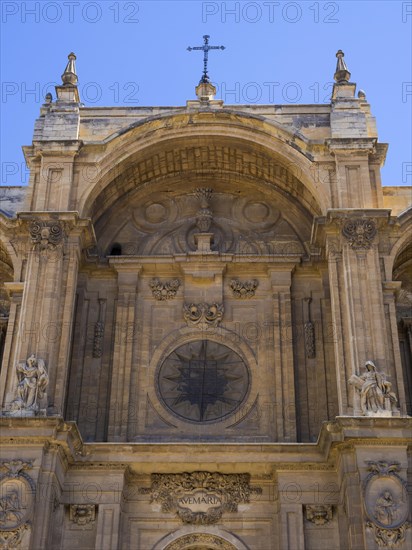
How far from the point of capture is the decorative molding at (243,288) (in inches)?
780

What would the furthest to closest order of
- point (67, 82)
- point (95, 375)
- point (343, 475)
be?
1. point (67, 82)
2. point (95, 375)
3. point (343, 475)

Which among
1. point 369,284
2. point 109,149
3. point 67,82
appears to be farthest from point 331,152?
point 67,82

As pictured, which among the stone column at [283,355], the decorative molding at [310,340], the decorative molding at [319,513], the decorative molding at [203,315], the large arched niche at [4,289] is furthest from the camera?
the large arched niche at [4,289]

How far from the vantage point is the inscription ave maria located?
17.2m

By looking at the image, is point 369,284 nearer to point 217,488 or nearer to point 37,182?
point 217,488

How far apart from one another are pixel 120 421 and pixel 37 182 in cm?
524

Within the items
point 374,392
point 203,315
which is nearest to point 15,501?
point 203,315

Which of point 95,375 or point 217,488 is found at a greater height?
point 95,375

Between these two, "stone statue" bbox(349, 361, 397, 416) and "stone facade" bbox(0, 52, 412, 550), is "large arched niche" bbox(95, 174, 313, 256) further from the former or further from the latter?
"stone statue" bbox(349, 361, 397, 416)

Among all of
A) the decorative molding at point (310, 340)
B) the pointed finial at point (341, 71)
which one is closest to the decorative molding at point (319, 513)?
the decorative molding at point (310, 340)

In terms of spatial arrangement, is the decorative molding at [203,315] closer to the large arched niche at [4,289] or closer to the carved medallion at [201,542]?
the large arched niche at [4,289]

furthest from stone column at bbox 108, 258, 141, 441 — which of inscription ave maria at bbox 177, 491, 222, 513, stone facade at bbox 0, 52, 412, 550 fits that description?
inscription ave maria at bbox 177, 491, 222, 513

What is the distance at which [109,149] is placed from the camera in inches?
791

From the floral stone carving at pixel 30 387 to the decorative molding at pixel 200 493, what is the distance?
2.54 metres
